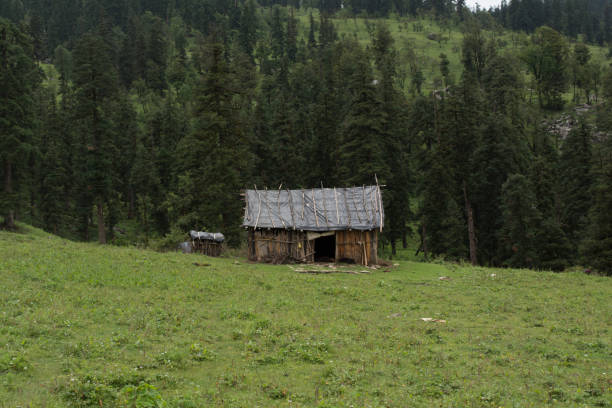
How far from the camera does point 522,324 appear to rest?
17531mm

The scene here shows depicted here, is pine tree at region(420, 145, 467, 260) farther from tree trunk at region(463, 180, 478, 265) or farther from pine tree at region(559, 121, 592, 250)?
pine tree at region(559, 121, 592, 250)

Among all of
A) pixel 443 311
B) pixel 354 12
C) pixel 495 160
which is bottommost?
pixel 443 311

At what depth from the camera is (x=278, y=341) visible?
1392 cm

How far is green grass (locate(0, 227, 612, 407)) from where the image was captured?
32.4 ft

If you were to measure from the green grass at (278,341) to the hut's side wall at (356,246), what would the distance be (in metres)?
7.85

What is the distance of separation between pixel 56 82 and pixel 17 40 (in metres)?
81.0

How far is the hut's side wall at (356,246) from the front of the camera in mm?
32906

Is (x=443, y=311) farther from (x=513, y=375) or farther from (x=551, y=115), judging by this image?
(x=551, y=115)

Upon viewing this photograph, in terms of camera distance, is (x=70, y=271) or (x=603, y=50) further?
(x=603, y=50)

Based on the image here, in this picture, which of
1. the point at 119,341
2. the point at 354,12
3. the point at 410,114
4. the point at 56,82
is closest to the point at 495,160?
the point at 410,114

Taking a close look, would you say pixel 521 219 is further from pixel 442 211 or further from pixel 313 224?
pixel 313 224

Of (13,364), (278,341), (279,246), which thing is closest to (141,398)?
(13,364)

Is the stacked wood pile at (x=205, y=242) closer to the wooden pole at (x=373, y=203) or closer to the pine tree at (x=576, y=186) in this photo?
the wooden pole at (x=373, y=203)

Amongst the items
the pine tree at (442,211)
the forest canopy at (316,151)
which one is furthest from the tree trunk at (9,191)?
the pine tree at (442,211)
